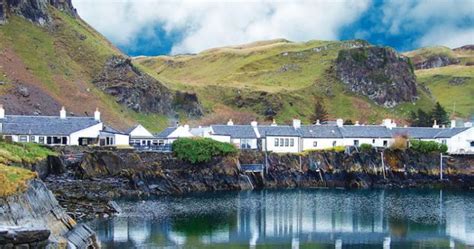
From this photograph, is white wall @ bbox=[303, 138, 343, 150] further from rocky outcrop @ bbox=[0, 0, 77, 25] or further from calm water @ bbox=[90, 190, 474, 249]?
rocky outcrop @ bbox=[0, 0, 77, 25]

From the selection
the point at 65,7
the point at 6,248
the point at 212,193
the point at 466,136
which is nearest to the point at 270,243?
the point at 6,248

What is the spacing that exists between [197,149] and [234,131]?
16.8 m

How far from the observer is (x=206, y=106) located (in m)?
180

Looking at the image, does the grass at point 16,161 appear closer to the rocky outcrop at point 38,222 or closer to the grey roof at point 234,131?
the rocky outcrop at point 38,222

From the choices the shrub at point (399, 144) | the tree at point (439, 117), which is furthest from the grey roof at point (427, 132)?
the tree at point (439, 117)

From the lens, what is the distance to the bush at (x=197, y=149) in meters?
96.6

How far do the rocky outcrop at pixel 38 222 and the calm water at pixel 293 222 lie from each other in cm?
653

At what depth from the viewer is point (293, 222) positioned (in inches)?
2505

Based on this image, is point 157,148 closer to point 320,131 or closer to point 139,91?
point 320,131

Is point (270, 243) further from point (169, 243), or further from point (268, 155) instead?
point (268, 155)

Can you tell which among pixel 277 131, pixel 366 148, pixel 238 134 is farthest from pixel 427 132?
pixel 238 134

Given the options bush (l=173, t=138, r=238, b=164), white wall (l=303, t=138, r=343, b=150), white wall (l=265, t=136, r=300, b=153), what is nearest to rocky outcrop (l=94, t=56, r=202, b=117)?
white wall (l=265, t=136, r=300, b=153)

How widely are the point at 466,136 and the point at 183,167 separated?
182 feet

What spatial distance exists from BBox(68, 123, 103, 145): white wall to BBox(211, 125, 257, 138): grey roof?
20.7m
